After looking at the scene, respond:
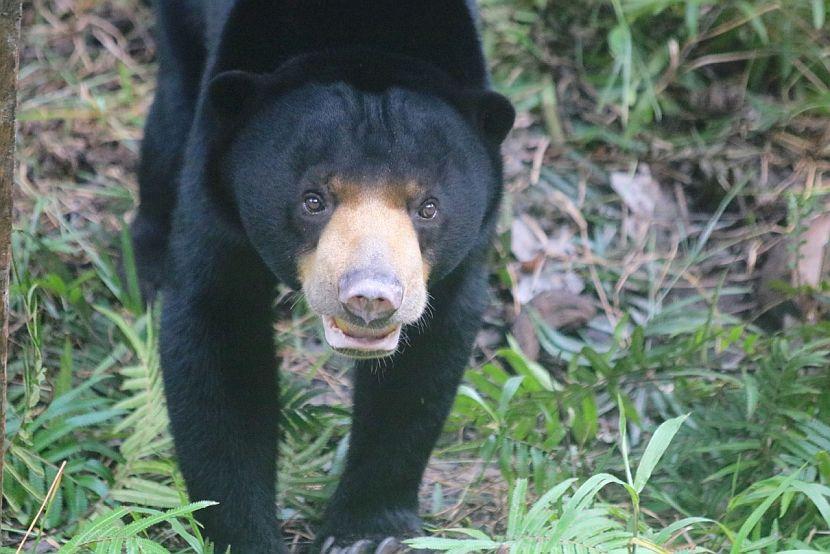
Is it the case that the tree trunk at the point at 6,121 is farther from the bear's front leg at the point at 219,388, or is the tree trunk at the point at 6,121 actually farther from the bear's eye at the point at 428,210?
the bear's eye at the point at 428,210

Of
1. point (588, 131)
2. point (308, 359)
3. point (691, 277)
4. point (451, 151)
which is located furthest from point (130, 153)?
point (451, 151)

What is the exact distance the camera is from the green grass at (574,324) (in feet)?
15.6

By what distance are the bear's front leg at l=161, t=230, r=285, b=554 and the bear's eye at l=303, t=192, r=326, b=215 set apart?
463 mm

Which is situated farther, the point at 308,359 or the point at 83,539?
the point at 308,359

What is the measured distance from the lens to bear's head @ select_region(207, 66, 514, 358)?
4.02 m

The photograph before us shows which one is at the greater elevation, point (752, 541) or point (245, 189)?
point (245, 189)

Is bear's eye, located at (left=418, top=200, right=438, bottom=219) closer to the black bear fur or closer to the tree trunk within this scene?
the black bear fur

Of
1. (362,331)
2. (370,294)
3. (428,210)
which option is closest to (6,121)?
(370,294)

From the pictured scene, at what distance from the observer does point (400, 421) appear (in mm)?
4746

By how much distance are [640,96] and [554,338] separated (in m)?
1.83

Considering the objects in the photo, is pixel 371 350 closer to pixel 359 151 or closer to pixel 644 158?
pixel 359 151

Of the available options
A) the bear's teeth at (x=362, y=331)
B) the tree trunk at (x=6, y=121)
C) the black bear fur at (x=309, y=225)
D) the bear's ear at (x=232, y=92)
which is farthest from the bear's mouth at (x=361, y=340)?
the tree trunk at (x=6, y=121)

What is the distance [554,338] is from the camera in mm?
6547

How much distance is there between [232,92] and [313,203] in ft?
1.60
